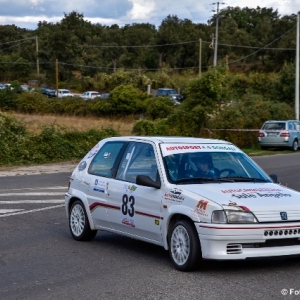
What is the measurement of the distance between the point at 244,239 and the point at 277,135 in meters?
28.0

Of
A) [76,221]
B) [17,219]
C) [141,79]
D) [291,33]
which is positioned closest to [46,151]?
[17,219]

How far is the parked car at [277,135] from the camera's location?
35.2m

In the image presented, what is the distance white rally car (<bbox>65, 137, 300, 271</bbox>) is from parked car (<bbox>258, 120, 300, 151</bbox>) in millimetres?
25495

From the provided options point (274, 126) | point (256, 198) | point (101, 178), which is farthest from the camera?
point (274, 126)

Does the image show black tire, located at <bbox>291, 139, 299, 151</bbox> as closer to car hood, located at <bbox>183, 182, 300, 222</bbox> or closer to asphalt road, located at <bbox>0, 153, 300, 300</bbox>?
asphalt road, located at <bbox>0, 153, 300, 300</bbox>

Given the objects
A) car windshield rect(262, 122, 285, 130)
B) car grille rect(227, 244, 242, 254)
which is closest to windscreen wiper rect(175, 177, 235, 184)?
car grille rect(227, 244, 242, 254)

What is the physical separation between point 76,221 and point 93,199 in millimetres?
694

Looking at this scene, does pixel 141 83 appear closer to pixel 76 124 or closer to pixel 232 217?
pixel 76 124

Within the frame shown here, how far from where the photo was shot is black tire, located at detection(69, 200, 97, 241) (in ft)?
34.1

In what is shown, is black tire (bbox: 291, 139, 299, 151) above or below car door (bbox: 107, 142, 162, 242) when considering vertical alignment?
below

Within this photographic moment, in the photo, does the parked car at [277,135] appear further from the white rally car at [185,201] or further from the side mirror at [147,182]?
the side mirror at [147,182]

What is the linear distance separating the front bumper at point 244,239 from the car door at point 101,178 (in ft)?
7.52

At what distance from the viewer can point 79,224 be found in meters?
10.5

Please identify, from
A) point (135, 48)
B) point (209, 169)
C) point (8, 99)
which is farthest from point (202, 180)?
point (135, 48)
